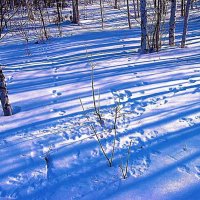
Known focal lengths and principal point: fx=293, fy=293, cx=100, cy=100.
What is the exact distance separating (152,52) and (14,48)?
617 cm

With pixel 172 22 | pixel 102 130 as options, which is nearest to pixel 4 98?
pixel 102 130

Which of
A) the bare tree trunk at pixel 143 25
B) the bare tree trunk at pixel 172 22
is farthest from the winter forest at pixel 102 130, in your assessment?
the bare tree trunk at pixel 172 22

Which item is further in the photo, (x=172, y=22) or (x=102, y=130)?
(x=172, y=22)

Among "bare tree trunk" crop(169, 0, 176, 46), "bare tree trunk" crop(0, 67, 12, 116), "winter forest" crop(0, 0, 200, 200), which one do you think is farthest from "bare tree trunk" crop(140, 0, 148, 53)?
"bare tree trunk" crop(0, 67, 12, 116)

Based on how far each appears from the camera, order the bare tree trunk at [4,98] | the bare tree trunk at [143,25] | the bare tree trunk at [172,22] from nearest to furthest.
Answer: the bare tree trunk at [4,98], the bare tree trunk at [143,25], the bare tree trunk at [172,22]

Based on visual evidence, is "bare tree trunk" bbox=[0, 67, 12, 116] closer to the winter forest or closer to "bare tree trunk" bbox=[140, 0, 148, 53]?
the winter forest

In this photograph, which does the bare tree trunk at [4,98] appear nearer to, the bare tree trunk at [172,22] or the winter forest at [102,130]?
the winter forest at [102,130]

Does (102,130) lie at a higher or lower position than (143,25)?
lower

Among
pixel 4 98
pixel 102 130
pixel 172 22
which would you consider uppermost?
pixel 172 22

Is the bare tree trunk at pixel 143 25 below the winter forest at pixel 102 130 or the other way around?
the other way around

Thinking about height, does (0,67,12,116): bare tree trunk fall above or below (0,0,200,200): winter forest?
above

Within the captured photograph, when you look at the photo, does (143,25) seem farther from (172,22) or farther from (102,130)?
(102,130)

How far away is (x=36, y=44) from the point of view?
13.2 metres

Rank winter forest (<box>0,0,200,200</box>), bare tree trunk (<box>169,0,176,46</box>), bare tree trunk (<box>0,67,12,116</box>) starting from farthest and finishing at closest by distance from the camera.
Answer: bare tree trunk (<box>169,0,176,46</box>) → bare tree trunk (<box>0,67,12,116</box>) → winter forest (<box>0,0,200,200</box>)
